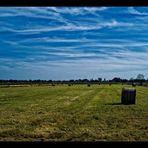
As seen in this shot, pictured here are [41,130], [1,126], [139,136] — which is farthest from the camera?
[1,126]

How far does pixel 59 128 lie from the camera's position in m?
12.9

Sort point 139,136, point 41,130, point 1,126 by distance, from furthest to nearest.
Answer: point 1,126 → point 41,130 → point 139,136
